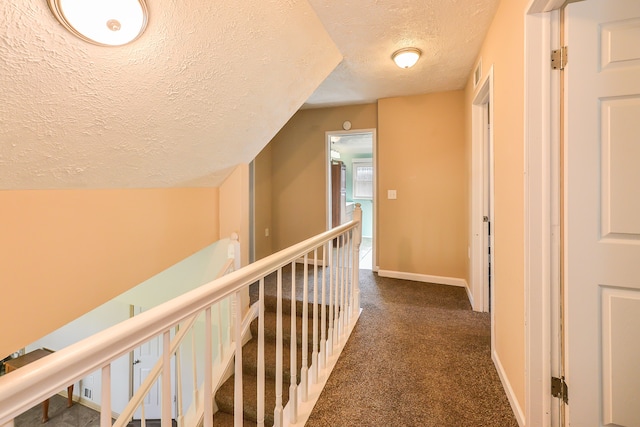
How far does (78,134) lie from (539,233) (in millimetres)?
2055

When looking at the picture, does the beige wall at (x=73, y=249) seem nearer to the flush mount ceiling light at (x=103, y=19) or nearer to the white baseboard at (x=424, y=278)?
the flush mount ceiling light at (x=103, y=19)

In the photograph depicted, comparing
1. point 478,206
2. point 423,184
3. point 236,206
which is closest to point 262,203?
point 236,206

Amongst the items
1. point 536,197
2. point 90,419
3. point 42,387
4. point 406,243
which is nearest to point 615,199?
point 536,197

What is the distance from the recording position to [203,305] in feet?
2.59

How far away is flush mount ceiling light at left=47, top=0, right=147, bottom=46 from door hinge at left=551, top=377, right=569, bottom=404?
2.26m

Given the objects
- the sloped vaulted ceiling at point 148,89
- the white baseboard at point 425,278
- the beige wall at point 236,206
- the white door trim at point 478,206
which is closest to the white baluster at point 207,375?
the sloped vaulted ceiling at point 148,89

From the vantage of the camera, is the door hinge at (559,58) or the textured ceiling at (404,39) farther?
the textured ceiling at (404,39)

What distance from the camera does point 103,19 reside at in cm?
103

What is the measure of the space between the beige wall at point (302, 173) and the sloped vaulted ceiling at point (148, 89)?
6.22 ft

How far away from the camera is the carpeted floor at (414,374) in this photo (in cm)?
148

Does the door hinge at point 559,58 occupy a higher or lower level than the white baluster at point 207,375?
higher

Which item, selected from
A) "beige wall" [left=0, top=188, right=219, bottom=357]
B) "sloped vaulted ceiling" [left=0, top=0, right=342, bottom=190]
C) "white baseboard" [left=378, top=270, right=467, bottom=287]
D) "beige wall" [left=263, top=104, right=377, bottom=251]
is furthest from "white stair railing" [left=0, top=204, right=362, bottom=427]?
"beige wall" [left=263, top=104, right=377, bottom=251]

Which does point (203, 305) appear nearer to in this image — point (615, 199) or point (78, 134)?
point (78, 134)

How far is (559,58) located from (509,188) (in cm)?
64
